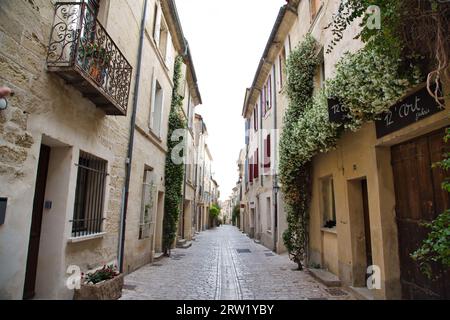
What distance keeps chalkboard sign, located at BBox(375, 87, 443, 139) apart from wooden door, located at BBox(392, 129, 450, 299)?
34 cm

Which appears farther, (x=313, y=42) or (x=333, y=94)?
(x=313, y=42)

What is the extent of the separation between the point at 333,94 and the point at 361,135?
131cm

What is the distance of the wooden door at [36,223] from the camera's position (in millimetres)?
4465

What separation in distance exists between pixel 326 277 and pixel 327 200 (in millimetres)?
2177

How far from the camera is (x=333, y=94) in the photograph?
16.6ft

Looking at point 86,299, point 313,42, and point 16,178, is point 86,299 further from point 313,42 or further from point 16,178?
point 313,42

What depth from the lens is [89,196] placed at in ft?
19.1

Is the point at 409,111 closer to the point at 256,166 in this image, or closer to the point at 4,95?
the point at 4,95

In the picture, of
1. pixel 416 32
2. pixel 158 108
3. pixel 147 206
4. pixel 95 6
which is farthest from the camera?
pixel 158 108

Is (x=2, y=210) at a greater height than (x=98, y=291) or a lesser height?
greater

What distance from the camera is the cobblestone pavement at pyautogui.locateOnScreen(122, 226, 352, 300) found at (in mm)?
5809

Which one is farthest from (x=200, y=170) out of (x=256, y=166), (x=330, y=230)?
(x=330, y=230)

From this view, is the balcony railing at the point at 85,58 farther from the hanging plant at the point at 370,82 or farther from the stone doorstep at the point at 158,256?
the stone doorstep at the point at 158,256

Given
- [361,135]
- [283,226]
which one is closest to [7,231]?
[361,135]
